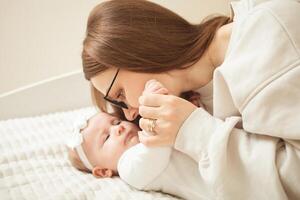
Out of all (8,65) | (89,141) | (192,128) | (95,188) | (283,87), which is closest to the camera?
(283,87)

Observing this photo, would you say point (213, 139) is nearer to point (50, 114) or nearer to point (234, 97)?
point (234, 97)

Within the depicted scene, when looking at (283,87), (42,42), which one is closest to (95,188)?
(283,87)

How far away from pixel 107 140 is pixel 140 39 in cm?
33

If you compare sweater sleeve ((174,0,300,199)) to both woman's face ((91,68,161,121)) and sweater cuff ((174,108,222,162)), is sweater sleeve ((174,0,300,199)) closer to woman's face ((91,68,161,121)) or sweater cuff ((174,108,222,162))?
sweater cuff ((174,108,222,162))

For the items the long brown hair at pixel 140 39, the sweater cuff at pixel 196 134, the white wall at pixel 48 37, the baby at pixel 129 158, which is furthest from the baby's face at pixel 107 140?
the white wall at pixel 48 37

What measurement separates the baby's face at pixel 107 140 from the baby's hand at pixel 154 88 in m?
0.19

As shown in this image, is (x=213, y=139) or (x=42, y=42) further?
(x=42, y=42)

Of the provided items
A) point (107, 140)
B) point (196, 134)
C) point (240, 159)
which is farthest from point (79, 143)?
point (240, 159)

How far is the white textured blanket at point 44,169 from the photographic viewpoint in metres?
1.04

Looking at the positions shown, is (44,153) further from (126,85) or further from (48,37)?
(48,37)

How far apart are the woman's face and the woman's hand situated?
127mm

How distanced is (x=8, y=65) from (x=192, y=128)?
1.34m

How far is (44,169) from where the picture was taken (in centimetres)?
122

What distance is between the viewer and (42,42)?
1.98 meters
